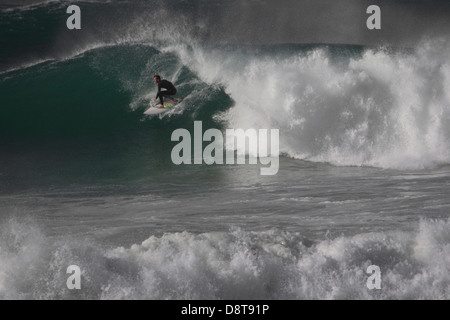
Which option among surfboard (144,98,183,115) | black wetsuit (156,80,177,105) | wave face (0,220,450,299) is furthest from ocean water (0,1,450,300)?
black wetsuit (156,80,177,105)

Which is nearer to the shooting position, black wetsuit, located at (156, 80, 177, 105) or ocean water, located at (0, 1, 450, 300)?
ocean water, located at (0, 1, 450, 300)

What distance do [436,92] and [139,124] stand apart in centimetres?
604

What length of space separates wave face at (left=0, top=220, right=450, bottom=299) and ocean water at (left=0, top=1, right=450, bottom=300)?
0.06 ft

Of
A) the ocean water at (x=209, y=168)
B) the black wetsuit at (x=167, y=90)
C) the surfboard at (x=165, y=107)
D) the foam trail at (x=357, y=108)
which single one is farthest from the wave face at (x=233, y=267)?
the surfboard at (x=165, y=107)

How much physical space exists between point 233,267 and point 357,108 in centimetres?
611

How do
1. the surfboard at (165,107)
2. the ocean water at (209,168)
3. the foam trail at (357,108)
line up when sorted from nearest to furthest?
the ocean water at (209,168) < the foam trail at (357,108) < the surfboard at (165,107)

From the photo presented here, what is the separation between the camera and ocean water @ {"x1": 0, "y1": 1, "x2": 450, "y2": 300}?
685 cm

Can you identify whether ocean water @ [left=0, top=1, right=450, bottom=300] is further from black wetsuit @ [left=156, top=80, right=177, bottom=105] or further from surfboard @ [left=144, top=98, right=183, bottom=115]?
black wetsuit @ [left=156, top=80, right=177, bottom=105]

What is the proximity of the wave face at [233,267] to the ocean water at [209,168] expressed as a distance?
0.06ft

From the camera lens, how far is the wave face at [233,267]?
666 centimetres

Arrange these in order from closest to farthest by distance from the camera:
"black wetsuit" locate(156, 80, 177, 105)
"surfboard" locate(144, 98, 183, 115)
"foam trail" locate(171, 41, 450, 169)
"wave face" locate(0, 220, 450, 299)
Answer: "wave face" locate(0, 220, 450, 299)
"foam trail" locate(171, 41, 450, 169)
"black wetsuit" locate(156, 80, 177, 105)
"surfboard" locate(144, 98, 183, 115)

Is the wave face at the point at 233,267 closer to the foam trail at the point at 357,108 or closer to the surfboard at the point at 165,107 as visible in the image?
the foam trail at the point at 357,108

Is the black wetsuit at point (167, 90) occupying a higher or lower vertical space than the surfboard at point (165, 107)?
higher
